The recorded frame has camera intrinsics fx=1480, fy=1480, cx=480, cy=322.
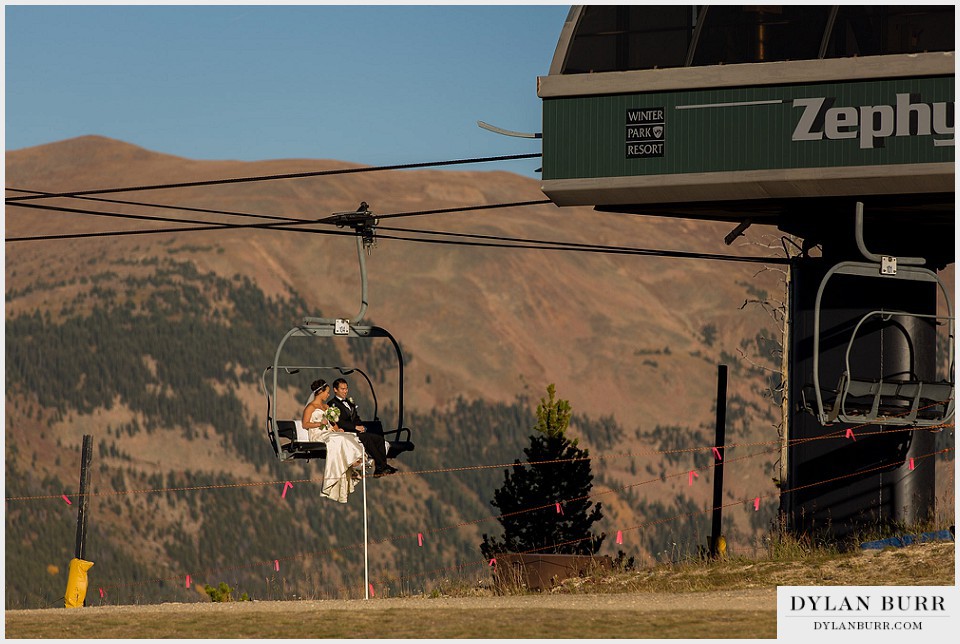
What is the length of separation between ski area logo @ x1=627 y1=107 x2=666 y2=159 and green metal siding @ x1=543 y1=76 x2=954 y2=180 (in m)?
0.06

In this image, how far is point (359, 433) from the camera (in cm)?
2041

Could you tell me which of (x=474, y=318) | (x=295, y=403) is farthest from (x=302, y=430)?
(x=474, y=318)

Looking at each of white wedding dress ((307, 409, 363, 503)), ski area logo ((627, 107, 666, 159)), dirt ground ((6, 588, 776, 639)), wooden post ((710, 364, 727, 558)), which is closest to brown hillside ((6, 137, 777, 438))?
wooden post ((710, 364, 727, 558))

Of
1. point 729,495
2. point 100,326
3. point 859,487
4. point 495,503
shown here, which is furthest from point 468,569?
point 859,487

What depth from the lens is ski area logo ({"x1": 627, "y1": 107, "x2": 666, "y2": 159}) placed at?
1964 centimetres

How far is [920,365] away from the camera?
22.8m

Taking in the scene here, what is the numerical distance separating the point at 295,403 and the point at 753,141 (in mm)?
138696

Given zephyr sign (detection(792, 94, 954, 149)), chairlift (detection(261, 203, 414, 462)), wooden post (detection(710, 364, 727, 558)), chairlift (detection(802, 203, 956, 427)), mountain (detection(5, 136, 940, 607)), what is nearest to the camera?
chairlift (detection(802, 203, 956, 427))

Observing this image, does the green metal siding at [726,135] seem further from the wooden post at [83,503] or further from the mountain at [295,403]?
the mountain at [295,403]

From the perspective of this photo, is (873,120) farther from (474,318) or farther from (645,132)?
(474,318)

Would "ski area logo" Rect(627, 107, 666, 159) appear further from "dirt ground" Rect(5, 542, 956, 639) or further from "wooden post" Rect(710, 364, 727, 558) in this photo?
"wooden post" Rect(710, 364, 727, 558)

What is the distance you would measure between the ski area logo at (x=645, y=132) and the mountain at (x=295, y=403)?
86.1m

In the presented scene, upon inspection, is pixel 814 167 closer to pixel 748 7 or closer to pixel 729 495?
pixel 748 7

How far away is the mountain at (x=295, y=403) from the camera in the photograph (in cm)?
12331
